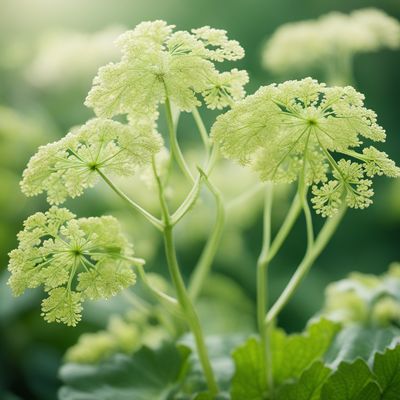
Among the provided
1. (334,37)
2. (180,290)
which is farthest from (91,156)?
(334,37)

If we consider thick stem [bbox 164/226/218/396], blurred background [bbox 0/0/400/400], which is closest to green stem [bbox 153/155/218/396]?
thick stem [bbox 164/226/218/396]

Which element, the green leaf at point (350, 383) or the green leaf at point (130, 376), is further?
the green leaf at point (130, 376)

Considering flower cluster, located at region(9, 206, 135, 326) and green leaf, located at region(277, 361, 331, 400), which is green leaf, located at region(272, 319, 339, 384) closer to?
green leaf, located at region(277, 361, 331, 400)

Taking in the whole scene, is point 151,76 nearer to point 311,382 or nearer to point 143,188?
point 311,382

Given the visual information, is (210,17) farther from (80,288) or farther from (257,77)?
(80,288)

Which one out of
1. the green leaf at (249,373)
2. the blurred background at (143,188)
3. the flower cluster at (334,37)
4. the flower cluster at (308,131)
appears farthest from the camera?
the blurred background at (143,188)

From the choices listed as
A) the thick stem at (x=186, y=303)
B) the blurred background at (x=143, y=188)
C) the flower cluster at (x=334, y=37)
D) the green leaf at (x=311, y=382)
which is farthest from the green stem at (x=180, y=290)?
the flower cluster at (x=334, y=37)

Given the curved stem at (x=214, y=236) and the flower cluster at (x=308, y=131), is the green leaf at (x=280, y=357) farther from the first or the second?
the flower cluster at (x=308, y=131)
